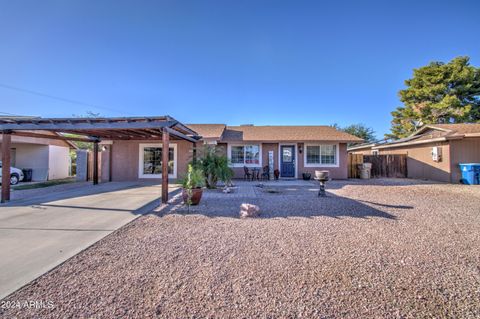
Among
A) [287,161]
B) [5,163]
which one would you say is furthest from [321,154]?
[5,163]

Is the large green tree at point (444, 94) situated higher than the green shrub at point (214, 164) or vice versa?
the large green tree at point (444, 94)

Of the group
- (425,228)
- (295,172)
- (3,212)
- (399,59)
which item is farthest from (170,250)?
(399,59)

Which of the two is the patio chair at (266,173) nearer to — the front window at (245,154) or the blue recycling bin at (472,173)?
the front window at (245,154)

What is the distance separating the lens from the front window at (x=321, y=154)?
1373 cm

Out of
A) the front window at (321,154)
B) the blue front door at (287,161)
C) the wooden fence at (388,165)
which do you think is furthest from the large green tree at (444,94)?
the blue front door at (287,161)

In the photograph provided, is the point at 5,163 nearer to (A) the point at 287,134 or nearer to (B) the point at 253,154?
(B) the point at 253,154

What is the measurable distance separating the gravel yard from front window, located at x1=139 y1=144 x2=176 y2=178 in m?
8.77

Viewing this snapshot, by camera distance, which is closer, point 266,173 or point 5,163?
point 5,163

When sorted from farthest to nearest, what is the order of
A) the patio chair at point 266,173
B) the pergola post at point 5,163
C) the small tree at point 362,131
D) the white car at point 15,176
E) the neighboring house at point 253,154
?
the small tree at point 362,131, the neighboring house at point 253,154, the patio chair at point 266,173, the white car at point 15,176, the pergola post at point 5,163

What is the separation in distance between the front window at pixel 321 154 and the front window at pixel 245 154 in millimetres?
3473

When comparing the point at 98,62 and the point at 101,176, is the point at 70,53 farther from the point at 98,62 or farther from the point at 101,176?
the point at 101,176

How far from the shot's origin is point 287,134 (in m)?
14.2

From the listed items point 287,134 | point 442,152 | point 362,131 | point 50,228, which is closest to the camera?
point 50,228

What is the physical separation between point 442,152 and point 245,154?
40.5 feet
